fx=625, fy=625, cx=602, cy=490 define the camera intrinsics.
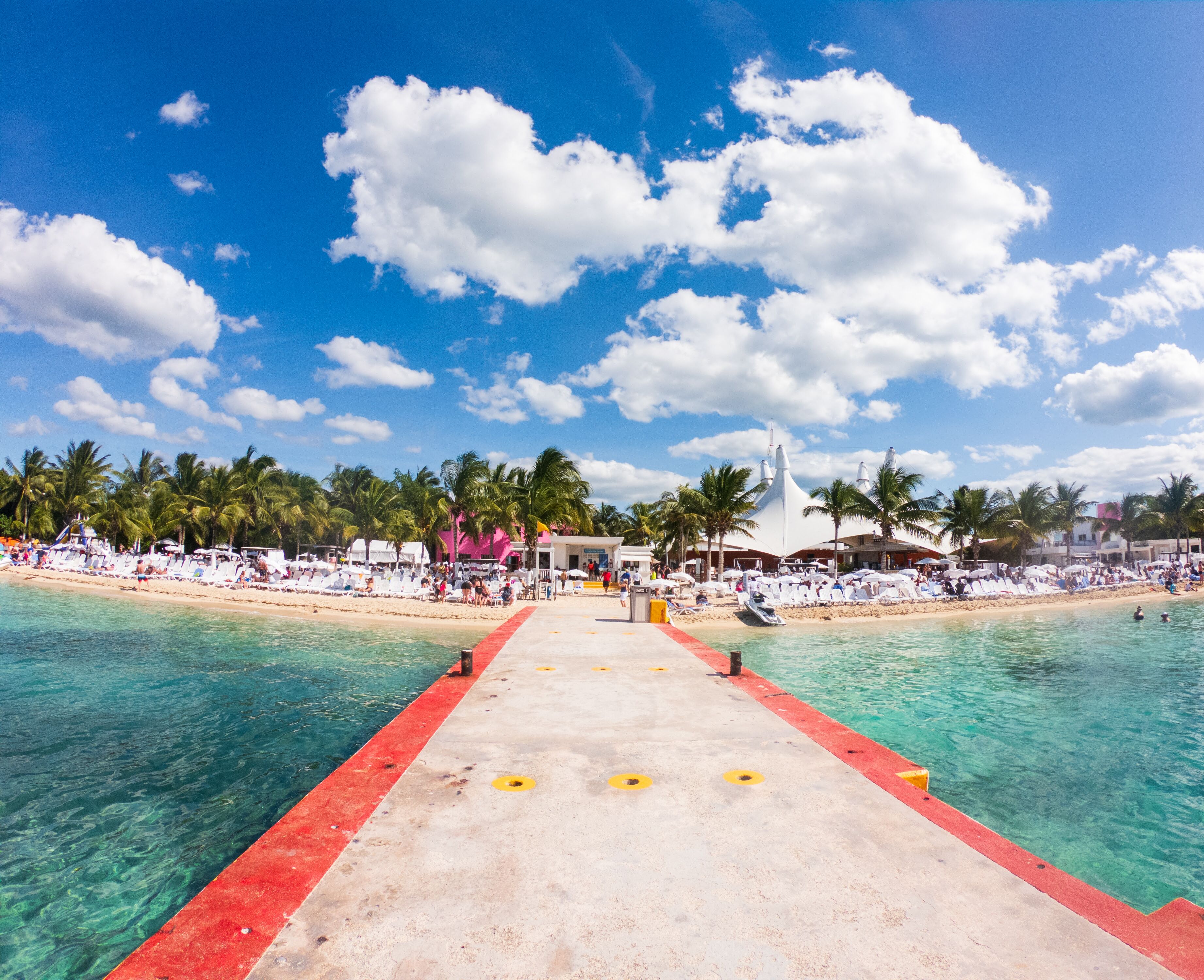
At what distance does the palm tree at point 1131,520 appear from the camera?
5600cm

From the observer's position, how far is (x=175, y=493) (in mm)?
42688

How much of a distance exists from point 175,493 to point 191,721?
41827mm

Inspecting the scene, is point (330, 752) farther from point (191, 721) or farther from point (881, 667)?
point (881, 667)

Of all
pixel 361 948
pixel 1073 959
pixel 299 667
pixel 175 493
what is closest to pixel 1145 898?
pixel 1073 959

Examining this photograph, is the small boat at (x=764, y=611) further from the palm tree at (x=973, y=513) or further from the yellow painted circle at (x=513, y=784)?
the palm tree at (x=973, y=513)

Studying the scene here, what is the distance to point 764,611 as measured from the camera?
2000cm

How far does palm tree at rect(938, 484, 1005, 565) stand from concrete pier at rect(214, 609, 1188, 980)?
41556mm

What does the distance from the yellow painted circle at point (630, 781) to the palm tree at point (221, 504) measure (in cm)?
4250

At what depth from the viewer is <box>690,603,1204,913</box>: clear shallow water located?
218 inches

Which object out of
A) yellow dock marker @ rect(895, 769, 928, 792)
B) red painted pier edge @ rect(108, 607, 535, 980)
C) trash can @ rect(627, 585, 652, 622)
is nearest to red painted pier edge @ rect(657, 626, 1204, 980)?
yellow dock marker @ rect(895, 769, 928, 792)

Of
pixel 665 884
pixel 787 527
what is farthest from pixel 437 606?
pixel 787 527

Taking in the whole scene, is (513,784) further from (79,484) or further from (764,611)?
(79,484)

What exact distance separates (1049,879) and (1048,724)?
24.3 ft

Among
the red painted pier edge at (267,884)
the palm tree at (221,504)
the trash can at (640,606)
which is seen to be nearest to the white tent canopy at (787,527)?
the trash can at (640,606)
